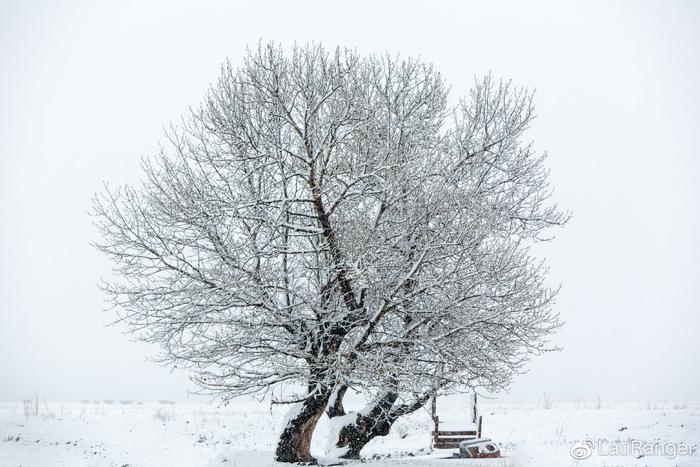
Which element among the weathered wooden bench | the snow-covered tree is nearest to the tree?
the snow-covered tree

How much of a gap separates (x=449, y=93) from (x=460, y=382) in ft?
25.3

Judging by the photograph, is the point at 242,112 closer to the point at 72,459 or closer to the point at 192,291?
the point at 192,291

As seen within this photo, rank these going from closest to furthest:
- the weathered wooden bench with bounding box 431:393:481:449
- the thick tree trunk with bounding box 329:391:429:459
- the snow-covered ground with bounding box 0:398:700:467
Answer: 1. the thick tree trunk with bounding box 329:391:429:459
2. the snow-covered ground with bounding box 0:398:700:467
3. the weathered wooden bench with bounding box 431:393:481:449

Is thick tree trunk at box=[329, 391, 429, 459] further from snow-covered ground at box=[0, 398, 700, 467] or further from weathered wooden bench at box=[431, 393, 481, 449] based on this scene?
weathered wooden bench at box=[431, 393, 481, 449]

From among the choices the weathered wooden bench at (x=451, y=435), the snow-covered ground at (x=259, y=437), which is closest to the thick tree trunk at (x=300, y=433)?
the snow-covered ground at (x=259, y=437)

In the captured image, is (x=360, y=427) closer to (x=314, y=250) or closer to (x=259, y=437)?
(x=314, y=250)

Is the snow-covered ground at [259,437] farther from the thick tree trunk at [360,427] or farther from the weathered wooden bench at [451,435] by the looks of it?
the thick tree trunk at [360,427]

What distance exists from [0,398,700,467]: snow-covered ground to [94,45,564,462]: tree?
3.24 m

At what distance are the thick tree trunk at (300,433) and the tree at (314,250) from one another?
3.06ft

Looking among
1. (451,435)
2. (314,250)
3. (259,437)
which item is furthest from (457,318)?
(259,437)

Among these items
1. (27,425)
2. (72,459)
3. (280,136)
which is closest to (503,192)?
(280,136)

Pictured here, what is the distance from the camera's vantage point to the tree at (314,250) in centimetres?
1166

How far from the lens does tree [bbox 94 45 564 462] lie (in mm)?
11656

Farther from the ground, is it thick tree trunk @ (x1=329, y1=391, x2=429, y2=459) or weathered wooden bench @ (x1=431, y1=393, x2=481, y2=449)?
thick tree trunk @ (x1=329, y1=391, x2=429, y2=459)
